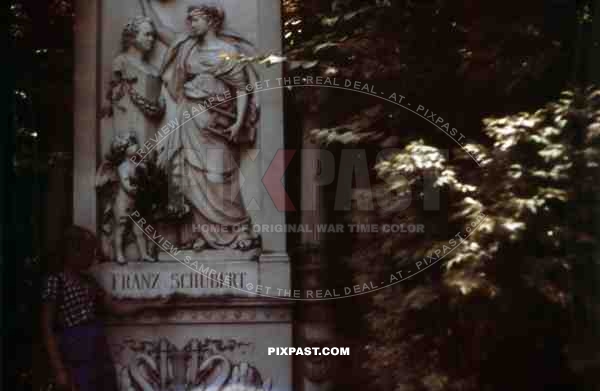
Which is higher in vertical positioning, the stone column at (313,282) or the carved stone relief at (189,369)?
the stone column at (313,282)

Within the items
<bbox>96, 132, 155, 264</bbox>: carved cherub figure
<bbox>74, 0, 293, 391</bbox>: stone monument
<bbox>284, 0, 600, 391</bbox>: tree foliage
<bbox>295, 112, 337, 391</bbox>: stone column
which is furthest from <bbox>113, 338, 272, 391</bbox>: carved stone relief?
<bbox>284, 0, 600, 391</bbox>: tree foliage

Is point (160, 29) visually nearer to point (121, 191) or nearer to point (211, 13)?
point (211, 13)

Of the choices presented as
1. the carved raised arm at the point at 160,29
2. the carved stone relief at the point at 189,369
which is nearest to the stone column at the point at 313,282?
the carved stone relief at the point at 189,369

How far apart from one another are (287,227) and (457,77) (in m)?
1.02

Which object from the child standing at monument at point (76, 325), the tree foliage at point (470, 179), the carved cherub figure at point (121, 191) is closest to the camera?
the tree foliage at point (470, 179)

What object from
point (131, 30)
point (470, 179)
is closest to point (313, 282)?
point (470, 179)

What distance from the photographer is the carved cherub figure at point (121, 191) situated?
363 cm

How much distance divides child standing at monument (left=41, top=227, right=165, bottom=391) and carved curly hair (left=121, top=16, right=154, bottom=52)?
93 cm

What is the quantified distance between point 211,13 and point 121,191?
92 cm

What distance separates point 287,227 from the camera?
361cm

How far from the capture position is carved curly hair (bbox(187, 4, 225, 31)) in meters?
3.65

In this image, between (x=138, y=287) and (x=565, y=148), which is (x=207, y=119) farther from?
(x=565, y=148)

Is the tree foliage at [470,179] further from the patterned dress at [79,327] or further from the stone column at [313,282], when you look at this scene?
the patterned dress at [79,327]

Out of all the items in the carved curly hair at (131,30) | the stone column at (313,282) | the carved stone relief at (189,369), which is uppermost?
the carved curly hair at (131,30)
